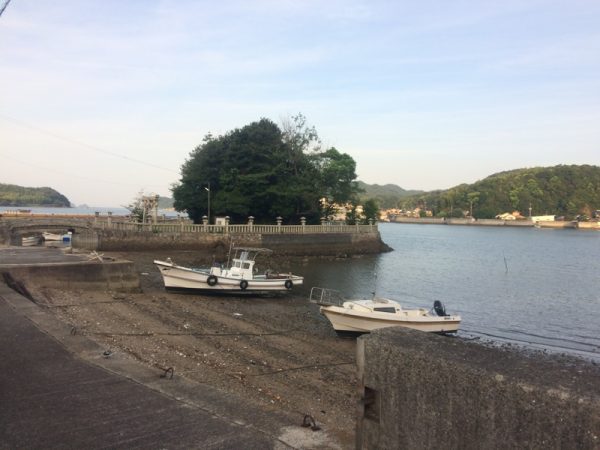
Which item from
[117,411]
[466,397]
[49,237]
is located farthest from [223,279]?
[49,237]

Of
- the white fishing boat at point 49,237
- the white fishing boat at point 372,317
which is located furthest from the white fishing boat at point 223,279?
the white fishing boat at point 49,237

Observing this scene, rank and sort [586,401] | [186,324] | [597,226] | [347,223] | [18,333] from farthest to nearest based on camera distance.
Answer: [597,226] < [347,223] < [186,324] < [18,333] < [586,401]

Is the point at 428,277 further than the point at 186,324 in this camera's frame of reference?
Yes

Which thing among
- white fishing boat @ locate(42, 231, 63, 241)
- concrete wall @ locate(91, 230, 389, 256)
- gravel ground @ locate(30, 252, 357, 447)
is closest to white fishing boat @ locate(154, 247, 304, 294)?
gravel ground @ locate(30, 252, 357, 447)

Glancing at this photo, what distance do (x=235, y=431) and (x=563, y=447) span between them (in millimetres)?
3445

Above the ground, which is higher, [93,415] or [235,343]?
[93,415]

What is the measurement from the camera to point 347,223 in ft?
229

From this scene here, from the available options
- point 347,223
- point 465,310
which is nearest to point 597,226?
point 347,223

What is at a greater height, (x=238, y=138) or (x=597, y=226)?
(x=238, y=138)

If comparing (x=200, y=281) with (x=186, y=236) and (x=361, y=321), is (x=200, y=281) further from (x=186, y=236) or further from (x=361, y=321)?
(x=186, y=236)

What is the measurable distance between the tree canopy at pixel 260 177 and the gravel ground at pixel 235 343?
3446 centimetres

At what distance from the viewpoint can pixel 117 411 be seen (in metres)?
5.62

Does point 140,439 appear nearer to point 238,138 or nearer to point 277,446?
point 277,446

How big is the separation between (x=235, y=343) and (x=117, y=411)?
32.1 feet
